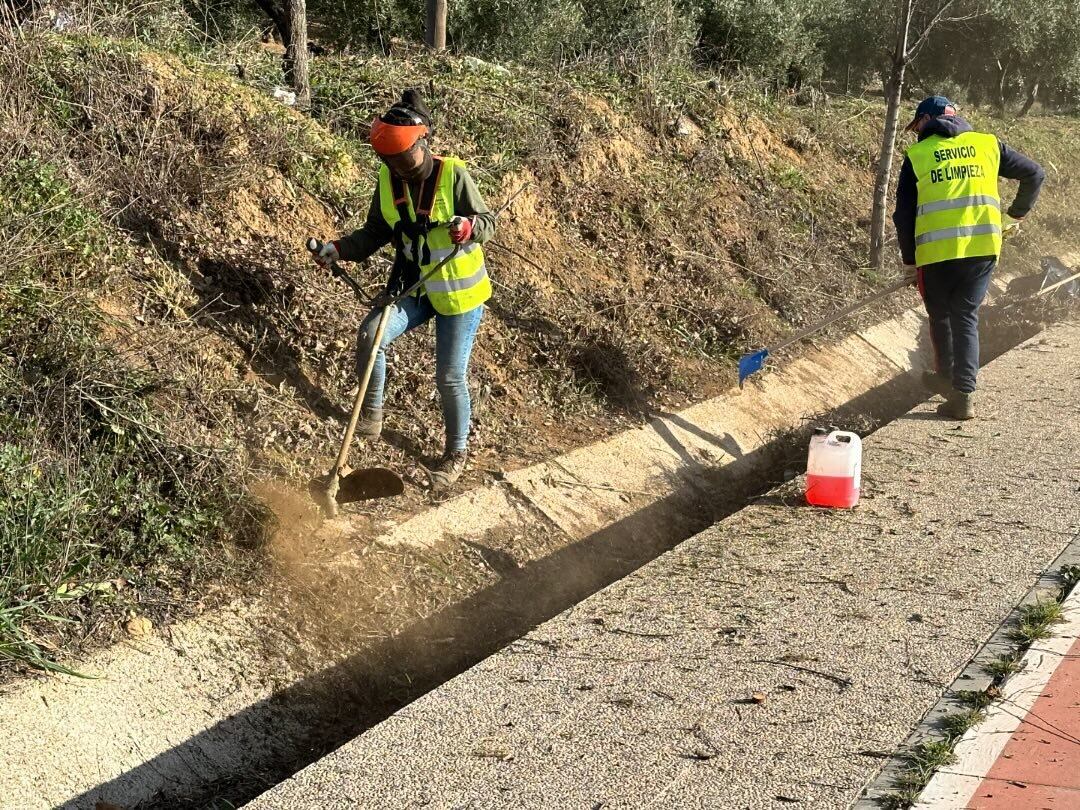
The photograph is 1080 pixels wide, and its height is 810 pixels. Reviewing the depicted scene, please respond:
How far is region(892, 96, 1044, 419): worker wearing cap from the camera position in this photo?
24.6ft

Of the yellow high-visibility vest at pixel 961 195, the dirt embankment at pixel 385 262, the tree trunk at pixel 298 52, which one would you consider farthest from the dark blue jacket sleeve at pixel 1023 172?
the tree trunk at pixel 298 52

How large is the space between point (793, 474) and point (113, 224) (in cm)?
444

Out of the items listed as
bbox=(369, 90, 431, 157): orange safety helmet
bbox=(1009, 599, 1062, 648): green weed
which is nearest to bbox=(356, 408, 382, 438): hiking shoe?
bbox=(369, 90, 431, 157): orange safety helmet

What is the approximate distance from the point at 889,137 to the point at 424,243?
689 cm

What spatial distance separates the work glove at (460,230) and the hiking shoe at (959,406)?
393cm

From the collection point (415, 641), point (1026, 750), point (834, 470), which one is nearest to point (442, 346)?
point (415, 641)

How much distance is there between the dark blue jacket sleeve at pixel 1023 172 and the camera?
7.71 m

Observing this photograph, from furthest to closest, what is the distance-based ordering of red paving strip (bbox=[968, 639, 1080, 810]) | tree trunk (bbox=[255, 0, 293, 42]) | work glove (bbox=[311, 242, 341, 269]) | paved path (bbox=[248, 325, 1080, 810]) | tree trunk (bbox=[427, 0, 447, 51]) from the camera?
tree trunk (bbox=[427, 0, 447, 51]) < tree trunk (bbox=[255, 0, 293, 42]) < work glove (bbox=[311, 242, 341, 269]) < paved path (bbox=[248, 325, 1080, 810]) < red paving strip (bbox=[968, 639, 1080, 810])

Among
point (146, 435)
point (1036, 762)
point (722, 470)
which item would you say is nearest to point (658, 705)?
point (1036, 762)

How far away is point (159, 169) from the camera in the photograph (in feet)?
22.3

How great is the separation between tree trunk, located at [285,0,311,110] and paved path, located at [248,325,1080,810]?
4.51 m

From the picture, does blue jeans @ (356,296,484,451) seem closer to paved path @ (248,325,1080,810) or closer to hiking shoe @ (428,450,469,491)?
hiking shoe @ (428,450,469,491)

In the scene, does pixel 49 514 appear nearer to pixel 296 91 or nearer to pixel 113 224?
pixel 113 224

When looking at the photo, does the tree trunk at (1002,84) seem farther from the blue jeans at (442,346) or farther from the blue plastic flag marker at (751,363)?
the blue jeans at (442,346)
